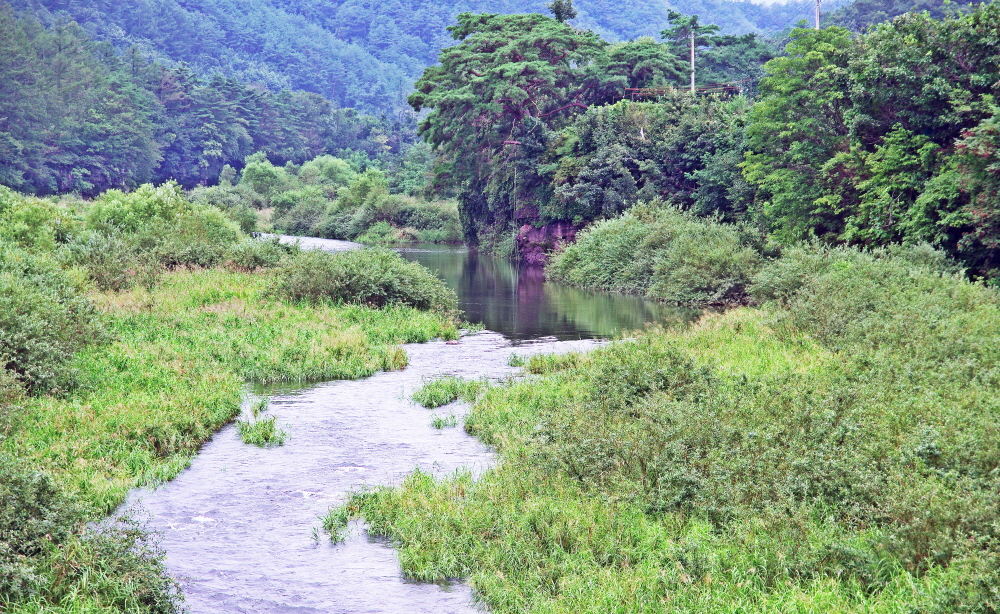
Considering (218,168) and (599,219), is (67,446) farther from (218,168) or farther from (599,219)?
(218,168)

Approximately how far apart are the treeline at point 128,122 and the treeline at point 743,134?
65303 millimetres

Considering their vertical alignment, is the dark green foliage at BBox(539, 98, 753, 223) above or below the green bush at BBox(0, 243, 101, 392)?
above

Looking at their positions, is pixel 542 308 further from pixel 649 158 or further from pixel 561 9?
pixel 561 9

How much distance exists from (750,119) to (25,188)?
96.6m

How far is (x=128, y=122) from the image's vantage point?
129875 millimetres

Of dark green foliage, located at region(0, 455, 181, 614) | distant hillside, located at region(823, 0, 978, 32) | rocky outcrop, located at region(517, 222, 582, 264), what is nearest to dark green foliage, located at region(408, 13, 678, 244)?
rocky outcrop, located at region(517, 222, 582, 264)

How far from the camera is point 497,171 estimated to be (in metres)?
68.7

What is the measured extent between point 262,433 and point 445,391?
4663 mm

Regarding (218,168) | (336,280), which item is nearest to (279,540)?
(336,280)

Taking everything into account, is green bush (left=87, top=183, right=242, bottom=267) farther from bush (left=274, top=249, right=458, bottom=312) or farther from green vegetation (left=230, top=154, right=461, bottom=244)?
green vegetation (left=230, top=154, right=461, bottom=244)

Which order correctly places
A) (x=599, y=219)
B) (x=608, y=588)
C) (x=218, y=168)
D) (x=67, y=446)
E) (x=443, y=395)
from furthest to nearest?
(x=218, y=168)
(x=599, y=219)
(x=443, y=395)
(x=67, y=446)
(x=608, y=588)

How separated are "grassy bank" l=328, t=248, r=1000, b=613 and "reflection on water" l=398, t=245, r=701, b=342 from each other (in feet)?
38.6

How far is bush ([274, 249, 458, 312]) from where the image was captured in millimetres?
30125

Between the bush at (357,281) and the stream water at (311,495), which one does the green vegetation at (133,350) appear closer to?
the bush at (357,281)
